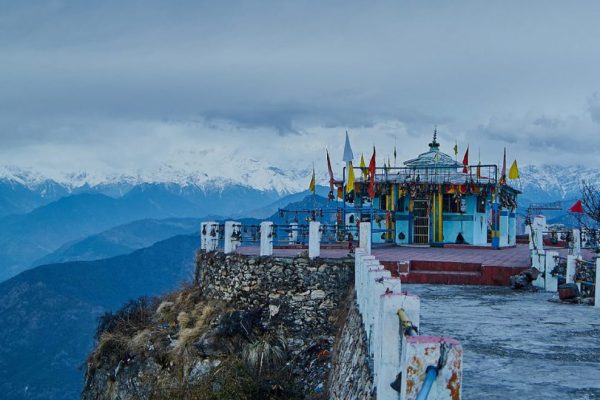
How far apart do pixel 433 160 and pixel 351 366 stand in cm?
1899

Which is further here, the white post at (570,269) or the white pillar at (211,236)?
the white pillar at (211,236)

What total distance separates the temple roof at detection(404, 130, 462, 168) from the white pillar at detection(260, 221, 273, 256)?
12.2m

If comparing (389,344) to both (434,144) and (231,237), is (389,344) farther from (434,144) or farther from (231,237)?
(434,144)

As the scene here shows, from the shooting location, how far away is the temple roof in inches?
1064

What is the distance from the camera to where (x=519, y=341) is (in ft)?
26.9

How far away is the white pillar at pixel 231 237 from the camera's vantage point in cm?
1719

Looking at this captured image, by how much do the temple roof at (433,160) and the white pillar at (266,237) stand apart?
1224 cm

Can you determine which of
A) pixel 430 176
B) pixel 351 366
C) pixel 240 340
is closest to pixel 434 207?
pixel 430 176

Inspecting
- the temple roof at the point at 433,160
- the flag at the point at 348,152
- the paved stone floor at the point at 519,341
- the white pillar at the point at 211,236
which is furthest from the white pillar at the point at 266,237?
the temple roof at the point at 433,160

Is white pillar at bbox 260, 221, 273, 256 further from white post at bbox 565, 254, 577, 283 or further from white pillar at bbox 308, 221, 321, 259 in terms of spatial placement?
white post at bbox 565, 254, 577, 283

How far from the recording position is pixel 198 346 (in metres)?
14.5

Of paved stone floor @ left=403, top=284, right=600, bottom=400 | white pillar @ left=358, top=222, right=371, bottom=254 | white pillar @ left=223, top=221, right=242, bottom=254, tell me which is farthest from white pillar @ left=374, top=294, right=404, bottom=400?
white pillar @ left=223, top=221, right=242, bottom=254

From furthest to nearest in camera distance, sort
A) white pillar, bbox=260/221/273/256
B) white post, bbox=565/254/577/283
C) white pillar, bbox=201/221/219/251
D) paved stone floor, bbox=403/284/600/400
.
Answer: white pillar, bbox=201/221/219/251 → white pillar, bbox=260/221/273/256 → white post, bbox=565/254/577/283 → paved stone floor, bbox=403/284/600/400

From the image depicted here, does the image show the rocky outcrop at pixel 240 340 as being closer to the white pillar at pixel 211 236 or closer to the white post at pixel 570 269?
the white pillar at pixel 211 236
